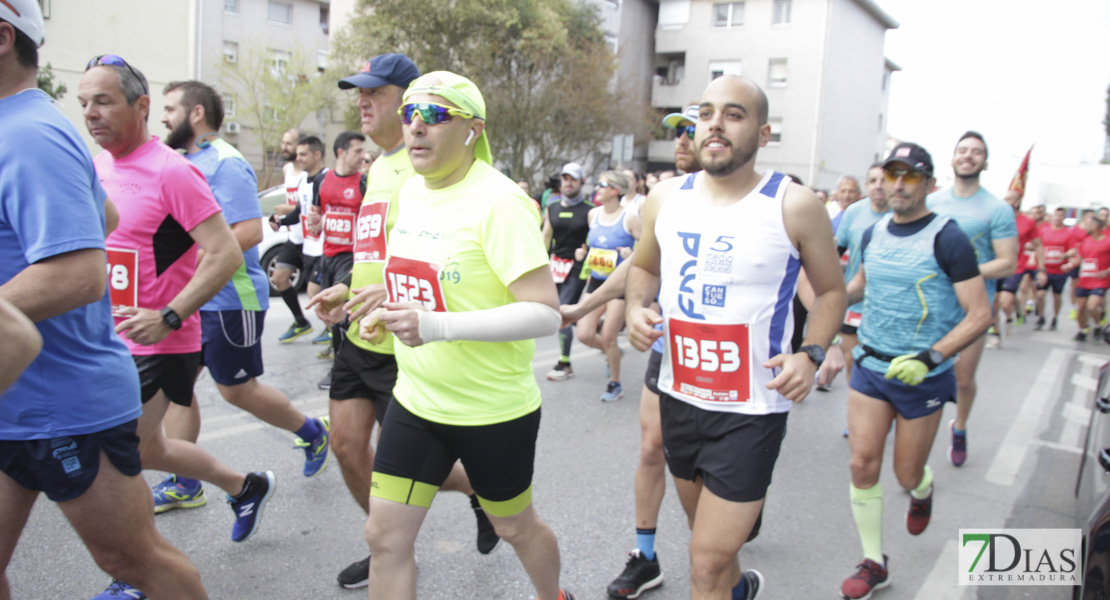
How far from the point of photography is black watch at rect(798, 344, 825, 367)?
8.00ft

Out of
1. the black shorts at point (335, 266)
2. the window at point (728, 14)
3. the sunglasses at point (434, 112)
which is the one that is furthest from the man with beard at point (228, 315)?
the window at point (728, 14)

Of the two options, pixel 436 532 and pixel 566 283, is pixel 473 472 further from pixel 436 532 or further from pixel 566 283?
pixel 566 283

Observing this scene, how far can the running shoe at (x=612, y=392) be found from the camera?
659cm

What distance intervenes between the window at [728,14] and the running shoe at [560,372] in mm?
35965

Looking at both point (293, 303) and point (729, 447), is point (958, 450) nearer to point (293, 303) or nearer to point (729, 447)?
point (729, 447)

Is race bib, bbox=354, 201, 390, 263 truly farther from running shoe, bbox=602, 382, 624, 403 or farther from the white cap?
running shoe, bbox=602, 382, 624, 403

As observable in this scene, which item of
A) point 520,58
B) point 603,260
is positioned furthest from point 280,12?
point 603,260

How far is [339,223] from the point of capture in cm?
550

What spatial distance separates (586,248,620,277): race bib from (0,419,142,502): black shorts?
17.7 feet

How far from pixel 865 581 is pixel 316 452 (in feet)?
9.84

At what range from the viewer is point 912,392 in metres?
3.46

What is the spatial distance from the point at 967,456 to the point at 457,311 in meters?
4.89

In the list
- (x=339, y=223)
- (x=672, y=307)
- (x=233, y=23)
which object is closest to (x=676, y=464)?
(x=672, y=307)

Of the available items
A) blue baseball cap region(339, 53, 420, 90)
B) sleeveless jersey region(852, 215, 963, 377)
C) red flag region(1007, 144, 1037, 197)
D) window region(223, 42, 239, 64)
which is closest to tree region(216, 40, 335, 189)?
window region(223, 42, 239, 64)
